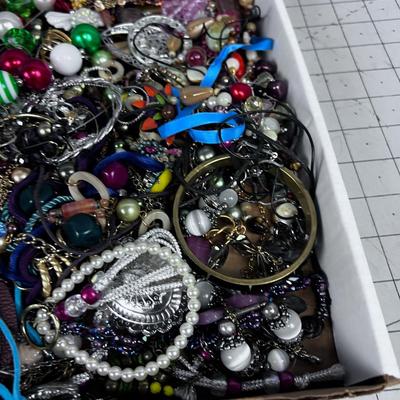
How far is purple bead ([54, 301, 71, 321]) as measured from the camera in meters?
0.78

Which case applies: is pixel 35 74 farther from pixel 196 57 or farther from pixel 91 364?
pixel 91 364

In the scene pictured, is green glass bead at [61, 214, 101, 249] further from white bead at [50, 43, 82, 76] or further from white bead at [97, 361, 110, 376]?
white bead at [50, 43, 82, 76]

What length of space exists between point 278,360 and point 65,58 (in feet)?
2.47

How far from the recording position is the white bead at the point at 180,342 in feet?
2.49

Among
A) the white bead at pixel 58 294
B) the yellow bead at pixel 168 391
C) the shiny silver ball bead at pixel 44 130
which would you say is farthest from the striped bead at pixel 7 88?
the yellow bead at pixel 168 391

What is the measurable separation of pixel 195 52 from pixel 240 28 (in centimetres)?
15

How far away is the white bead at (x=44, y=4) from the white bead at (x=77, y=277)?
697 millimetres

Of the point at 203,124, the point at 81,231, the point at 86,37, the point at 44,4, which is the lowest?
the point at 81,231

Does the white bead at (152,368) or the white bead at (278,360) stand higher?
the white bead at (152,368)

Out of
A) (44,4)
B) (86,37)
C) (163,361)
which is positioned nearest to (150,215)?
(163,361)

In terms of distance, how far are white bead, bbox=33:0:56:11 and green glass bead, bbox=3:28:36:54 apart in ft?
0.39

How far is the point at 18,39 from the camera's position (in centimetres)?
103

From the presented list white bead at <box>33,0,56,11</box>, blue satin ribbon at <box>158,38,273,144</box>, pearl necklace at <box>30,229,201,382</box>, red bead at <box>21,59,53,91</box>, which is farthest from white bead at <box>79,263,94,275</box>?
white bead at <box>33,0,56,11</box>

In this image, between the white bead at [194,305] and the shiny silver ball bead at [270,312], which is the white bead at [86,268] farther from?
the shiny silver ball bead at [270,312]
